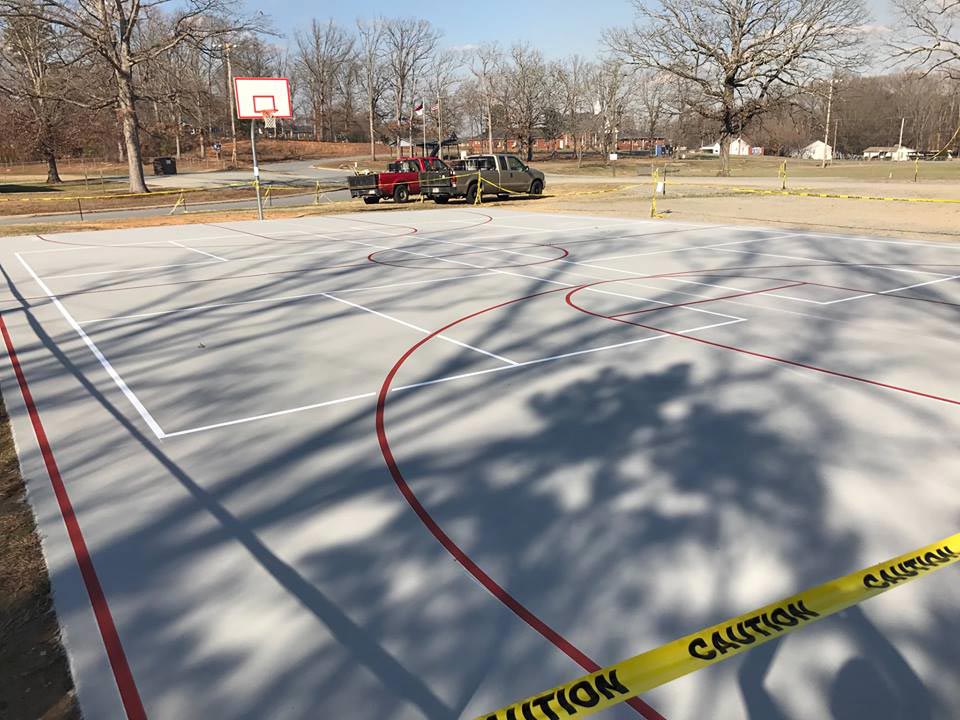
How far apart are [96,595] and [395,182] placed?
31.2m

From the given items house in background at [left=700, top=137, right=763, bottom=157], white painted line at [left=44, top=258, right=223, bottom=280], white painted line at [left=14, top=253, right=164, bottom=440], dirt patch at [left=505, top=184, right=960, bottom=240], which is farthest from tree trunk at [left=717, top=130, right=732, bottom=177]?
house in background at [left=700, top=137, right=763, bottom=157]

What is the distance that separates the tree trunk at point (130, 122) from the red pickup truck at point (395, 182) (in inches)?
521

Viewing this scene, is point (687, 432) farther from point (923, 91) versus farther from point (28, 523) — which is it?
point (923, 91)

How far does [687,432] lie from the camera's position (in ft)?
19.6

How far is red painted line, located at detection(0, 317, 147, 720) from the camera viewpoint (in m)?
3.12

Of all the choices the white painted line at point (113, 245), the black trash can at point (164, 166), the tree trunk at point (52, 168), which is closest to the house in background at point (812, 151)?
the black trash can at point (164, 166)

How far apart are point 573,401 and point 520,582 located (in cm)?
311

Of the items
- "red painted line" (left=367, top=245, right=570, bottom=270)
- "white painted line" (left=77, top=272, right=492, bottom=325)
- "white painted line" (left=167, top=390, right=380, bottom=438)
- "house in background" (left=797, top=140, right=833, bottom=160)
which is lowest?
"white painted line" (left=167, top=390, right=380, bottom=438)

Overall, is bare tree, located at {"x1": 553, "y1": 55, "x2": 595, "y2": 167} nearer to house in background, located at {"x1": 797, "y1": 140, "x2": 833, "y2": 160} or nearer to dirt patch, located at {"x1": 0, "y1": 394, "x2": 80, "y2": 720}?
house in background, located at {"x1": 797, "y1": 140, "x2": 833, "y2": 160}

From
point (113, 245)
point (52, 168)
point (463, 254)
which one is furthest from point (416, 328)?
point (52, 168)

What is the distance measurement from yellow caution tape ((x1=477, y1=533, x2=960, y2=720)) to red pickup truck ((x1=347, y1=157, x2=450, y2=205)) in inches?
1241

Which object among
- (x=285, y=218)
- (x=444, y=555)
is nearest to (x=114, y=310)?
(x=444, y=555)

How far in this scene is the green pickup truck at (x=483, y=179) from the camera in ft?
104

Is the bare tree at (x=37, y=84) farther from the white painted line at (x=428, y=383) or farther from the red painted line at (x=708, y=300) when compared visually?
the white painted line at (x=428, y=383)
